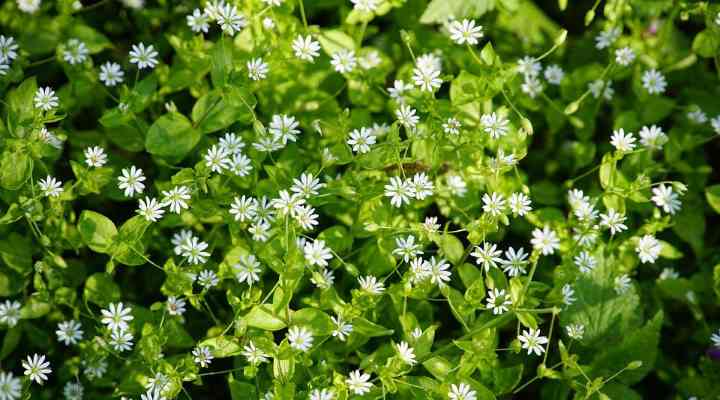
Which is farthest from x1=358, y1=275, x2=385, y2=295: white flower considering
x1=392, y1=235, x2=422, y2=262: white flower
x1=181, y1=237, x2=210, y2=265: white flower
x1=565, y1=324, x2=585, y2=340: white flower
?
x1=565, y1=324, x2=585, y2=340: white flower

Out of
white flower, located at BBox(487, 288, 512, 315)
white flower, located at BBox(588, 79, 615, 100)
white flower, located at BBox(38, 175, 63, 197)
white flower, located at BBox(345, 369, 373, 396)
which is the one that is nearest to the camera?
white flower, located at BBox(345, 369, 373, 396)

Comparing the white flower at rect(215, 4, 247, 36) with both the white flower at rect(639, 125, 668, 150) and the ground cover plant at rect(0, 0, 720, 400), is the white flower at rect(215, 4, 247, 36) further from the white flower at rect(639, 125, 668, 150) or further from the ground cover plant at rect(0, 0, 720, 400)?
the white flower at rect(639, 125, 668, 150)

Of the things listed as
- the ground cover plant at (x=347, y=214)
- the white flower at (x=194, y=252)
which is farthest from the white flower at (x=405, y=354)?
the white flower at (x=194, y=252)

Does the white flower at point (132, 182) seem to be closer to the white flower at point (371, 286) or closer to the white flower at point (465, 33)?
the white flower at point (371, 286)

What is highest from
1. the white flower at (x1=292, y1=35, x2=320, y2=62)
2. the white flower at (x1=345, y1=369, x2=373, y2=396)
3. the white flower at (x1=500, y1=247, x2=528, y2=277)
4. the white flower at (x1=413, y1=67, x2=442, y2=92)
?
the white flower at (x1=292, y1=35, x2=320, y2=62)

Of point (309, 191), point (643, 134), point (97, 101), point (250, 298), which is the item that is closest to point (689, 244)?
point (643, 134)

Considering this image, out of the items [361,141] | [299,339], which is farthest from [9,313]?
[361,141]
